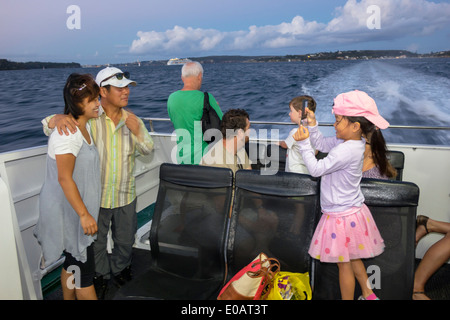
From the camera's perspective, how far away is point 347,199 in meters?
1.71

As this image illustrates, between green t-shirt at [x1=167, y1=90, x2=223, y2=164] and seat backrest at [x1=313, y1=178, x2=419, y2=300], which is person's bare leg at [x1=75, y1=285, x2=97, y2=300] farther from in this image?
seat backrest at [x1=313, y1=178, x2=419, y2=300]

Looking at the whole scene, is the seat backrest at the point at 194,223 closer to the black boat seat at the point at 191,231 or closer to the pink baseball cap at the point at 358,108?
the black boat seat at the point at 191,231

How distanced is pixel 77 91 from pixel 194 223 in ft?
3.20

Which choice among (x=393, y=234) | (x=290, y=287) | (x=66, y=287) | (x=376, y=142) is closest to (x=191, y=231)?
(x=290, y=287)

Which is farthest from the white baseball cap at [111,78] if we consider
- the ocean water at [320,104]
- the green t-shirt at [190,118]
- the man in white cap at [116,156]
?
the ocean water at [320,104]

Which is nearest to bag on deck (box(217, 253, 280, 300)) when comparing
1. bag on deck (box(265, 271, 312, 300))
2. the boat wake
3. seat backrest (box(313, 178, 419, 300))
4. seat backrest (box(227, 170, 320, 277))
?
bag on deck (box(265, 271, 312, 300))

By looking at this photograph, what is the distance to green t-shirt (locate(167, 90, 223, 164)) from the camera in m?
2.46

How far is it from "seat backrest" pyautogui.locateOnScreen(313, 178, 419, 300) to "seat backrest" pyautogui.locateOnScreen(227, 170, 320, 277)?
32 cm

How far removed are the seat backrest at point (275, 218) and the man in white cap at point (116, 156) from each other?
745 millimetres

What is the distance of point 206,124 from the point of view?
2.46 metres

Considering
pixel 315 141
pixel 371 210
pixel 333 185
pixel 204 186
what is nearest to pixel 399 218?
pixel 371 210

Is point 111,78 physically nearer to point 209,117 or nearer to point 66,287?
Result: point 209,117
